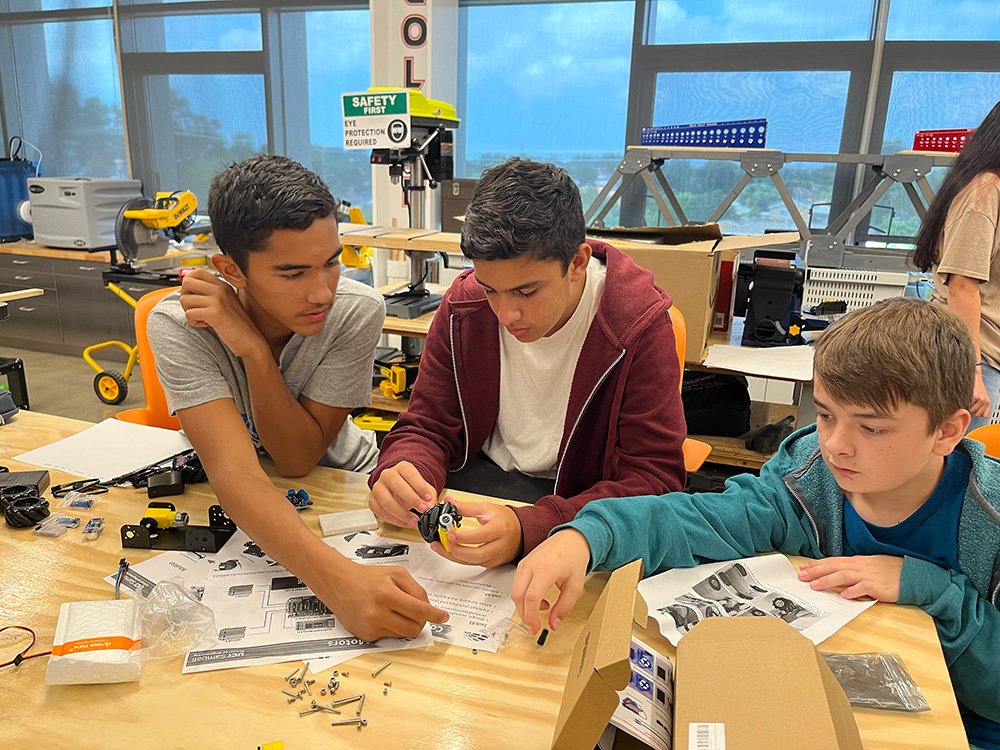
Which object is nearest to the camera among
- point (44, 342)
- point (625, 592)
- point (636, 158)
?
point (625, 592)

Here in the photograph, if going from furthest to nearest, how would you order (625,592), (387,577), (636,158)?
(636,158), (387,577), (625,592)

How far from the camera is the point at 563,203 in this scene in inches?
47.8

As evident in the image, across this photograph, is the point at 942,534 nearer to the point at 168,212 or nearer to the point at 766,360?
the point at 766,360

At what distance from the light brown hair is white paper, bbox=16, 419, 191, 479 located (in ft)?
4.06

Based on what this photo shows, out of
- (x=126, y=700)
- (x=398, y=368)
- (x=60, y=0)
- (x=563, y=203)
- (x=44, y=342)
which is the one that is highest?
(x=60, y=0)

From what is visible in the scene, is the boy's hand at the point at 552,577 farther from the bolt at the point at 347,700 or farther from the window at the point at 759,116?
the window at the point at 759,116

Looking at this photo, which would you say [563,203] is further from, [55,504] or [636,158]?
[636,158]

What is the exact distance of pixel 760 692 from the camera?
0.67 metres

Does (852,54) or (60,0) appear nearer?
(852,54)

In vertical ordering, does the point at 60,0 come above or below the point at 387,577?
above

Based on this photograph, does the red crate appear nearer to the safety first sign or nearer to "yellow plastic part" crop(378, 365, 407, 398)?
the safety first sign

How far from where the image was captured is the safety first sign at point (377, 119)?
2.86 m

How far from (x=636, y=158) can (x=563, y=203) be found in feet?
7.88

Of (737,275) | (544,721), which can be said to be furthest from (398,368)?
(544,721)
